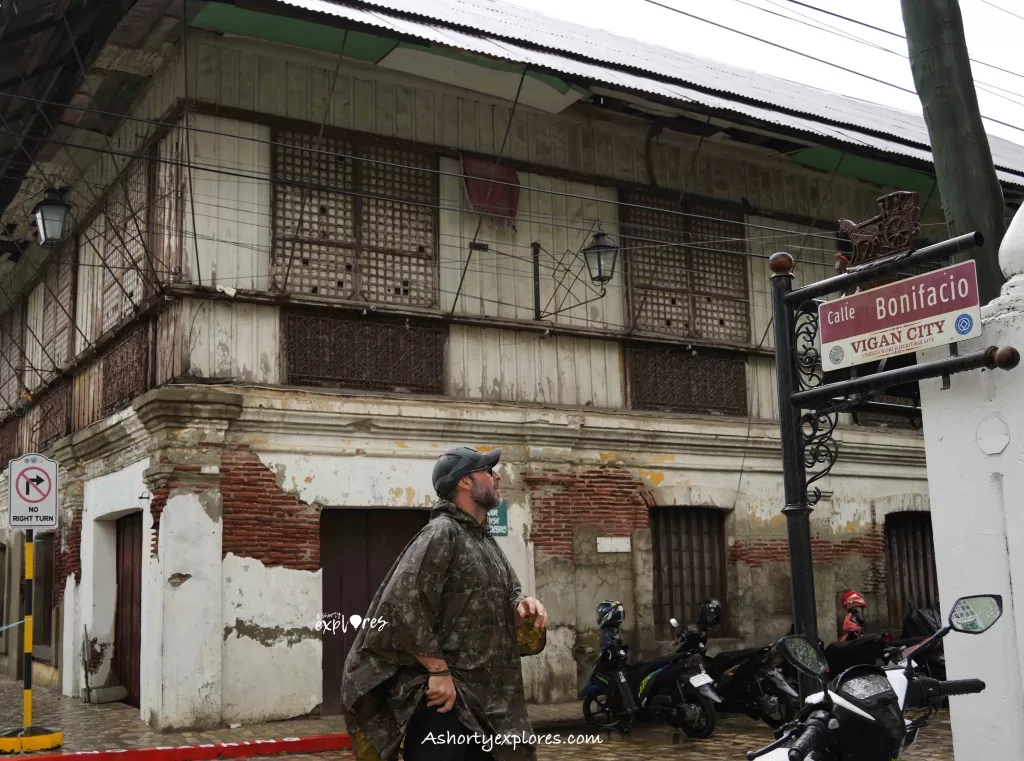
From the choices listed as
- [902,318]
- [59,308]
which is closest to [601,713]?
[902,318]

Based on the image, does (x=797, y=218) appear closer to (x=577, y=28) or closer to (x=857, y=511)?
(x=857, y=511)

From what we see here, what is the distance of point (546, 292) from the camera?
13.1m

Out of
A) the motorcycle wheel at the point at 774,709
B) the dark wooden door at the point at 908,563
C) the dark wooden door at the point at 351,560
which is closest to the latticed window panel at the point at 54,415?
the dark wooden door at the point at 351,560

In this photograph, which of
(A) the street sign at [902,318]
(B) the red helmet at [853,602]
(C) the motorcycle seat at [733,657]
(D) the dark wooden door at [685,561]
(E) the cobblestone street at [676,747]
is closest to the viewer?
(A) the street sign at [902,318]

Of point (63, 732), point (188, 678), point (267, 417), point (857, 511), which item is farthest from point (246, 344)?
point (857, 511)

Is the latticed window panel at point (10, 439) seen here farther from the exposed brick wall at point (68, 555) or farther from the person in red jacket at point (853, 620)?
the person in red jacket at point (853, 620)

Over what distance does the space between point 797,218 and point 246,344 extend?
8.00 m

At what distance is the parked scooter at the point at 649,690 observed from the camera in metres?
10.2

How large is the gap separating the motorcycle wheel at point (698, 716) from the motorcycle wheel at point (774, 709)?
576 mm

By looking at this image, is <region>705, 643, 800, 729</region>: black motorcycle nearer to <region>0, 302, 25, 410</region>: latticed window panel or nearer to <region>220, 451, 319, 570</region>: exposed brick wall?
<region>220, 451, 319, 570</region>: exposed brick wall

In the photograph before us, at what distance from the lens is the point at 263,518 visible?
11.0 meters

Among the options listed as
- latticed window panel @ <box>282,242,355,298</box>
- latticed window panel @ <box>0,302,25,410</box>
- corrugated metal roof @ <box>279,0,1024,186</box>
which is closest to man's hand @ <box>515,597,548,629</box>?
corrugated metal roof @ <box>279,0,1024,186</box>

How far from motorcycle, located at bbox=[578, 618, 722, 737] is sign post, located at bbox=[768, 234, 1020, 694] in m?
3.49

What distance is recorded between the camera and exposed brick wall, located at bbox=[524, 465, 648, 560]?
41.3 ft
